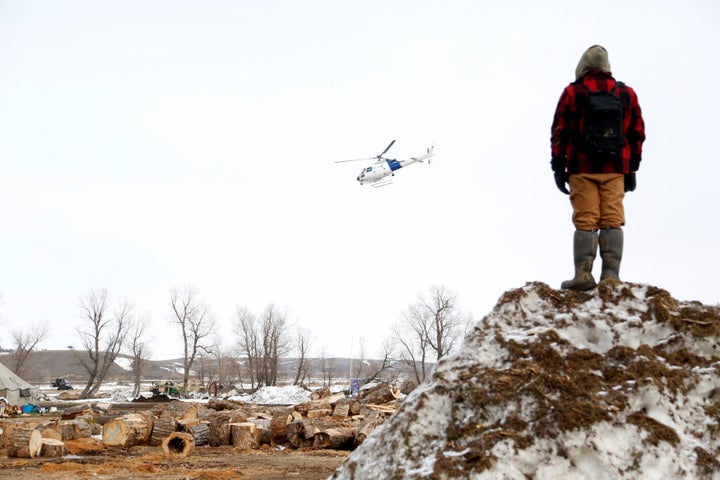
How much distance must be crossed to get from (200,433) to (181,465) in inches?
154

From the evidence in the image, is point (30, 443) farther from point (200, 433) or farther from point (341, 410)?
point (341, 410)

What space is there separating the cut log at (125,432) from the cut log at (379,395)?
7.59 meters

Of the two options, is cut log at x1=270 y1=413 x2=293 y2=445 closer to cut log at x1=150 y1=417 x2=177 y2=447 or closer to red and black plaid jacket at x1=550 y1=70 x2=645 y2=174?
cut log at x1=150 y1=417 x2=177 y2=447

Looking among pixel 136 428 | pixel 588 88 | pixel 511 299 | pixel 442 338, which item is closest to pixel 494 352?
pixel 511 299

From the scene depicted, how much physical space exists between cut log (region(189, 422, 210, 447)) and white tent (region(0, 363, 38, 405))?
28158 mm

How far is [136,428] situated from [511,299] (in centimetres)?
1289

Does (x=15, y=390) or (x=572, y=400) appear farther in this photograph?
(x=15, y=390)

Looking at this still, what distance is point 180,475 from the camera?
8.95m

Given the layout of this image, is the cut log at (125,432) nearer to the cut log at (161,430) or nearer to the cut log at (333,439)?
the cut log at (161,430)

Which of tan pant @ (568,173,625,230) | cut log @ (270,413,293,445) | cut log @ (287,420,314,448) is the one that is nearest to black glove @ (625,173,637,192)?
tan pant @ (568,173,625,230)

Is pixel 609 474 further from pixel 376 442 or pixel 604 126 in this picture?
pixel 604 126

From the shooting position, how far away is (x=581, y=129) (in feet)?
15.7

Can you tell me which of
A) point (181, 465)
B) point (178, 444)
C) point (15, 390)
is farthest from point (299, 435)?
point (15, 390)

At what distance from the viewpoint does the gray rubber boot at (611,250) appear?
480cm
